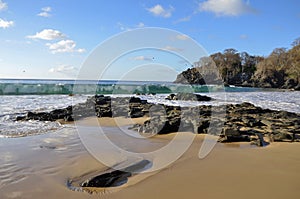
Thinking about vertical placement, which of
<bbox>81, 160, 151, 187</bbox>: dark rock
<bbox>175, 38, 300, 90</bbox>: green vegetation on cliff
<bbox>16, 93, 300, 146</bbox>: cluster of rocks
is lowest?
<bbox>81, 160, 151, 187</bbox>: dark rock

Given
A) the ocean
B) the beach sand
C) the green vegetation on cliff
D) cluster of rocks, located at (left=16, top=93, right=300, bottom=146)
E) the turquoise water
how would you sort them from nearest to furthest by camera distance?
the beach sand
cluster of rocks, located at (left=16, top=93, right=300, bottom=146)
the ocean
the turquoise water
the green vegetation on cliff

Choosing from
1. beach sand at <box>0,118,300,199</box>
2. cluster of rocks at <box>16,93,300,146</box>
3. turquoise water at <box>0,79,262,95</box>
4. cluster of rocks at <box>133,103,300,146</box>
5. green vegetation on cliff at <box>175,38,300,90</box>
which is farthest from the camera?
green vegetation on cliff at <box>175,38,300,90</box>

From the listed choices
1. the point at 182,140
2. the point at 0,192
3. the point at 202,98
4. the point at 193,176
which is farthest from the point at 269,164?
the point at 202,98

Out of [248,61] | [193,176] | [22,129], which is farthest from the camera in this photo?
[248,61]

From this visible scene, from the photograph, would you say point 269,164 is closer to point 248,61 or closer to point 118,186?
point 118,186

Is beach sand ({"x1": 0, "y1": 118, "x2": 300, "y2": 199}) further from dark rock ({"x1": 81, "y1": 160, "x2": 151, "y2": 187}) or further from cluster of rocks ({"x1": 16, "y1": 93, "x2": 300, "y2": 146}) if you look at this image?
cluster of rocks ({"x1": 16, "y1": 93, "x2": 300, "y2": 146})

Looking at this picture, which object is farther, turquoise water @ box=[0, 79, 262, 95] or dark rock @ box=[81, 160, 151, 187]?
turquoise water @ box=[0, 79, 262, 95]

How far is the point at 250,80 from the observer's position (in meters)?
71.2

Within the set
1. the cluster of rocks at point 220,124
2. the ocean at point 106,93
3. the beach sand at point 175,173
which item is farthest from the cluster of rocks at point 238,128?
the ocean at point 106,93

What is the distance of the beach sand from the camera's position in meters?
3.56

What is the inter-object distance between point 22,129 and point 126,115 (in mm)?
4827

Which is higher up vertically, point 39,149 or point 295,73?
point 295,73

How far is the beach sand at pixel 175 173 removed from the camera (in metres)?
3.56

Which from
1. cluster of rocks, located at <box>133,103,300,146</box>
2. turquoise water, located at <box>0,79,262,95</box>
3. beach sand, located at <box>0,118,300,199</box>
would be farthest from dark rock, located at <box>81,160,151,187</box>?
turquoise water, located at <box>0,79,262,95</box>
